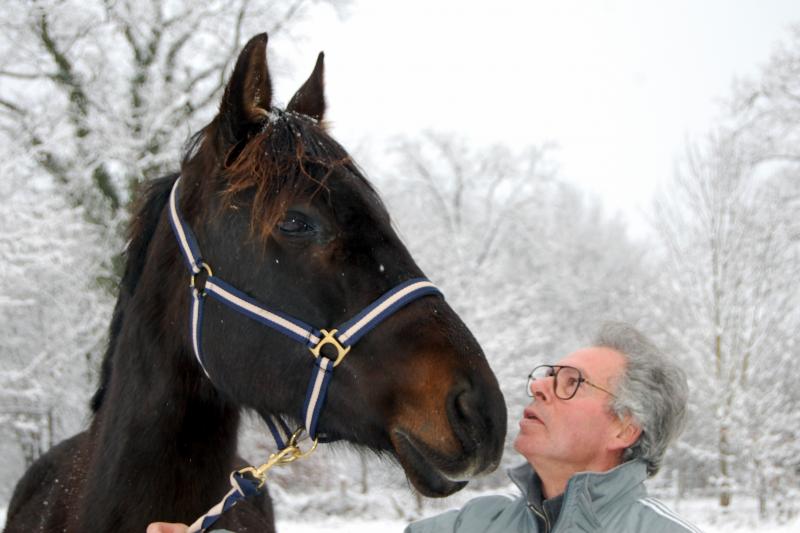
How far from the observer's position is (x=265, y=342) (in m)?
2.10

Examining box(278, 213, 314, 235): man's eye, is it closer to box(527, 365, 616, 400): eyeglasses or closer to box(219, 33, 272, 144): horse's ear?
box(219, 33, 272, 144): horse's ear

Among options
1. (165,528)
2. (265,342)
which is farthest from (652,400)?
(165,528)

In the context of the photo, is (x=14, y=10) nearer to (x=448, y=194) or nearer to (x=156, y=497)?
(x=156, y=497)

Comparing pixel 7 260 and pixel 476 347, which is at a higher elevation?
pixel 7 260

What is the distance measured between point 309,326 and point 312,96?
109cm

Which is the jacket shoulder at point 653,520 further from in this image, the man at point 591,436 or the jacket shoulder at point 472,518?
the jacket shoulder at point 472,518

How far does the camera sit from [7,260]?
10828 mm

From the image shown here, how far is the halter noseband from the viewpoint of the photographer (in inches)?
78.2

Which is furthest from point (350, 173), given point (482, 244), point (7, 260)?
point (482, 244)

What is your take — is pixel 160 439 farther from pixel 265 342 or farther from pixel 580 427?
pixel 580 427

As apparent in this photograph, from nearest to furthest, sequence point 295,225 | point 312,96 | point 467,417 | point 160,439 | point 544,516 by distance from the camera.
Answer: point 467,417 → point 295,225 → point 160,439 → point 544,516 → point 312,96

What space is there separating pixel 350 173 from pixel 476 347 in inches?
26.3

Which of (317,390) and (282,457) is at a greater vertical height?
(317,390)

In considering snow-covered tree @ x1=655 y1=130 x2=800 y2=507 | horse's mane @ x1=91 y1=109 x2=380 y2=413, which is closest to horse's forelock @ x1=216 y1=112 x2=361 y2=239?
horse's mane @ x1=91 y1=109 x2=380 y2=413
